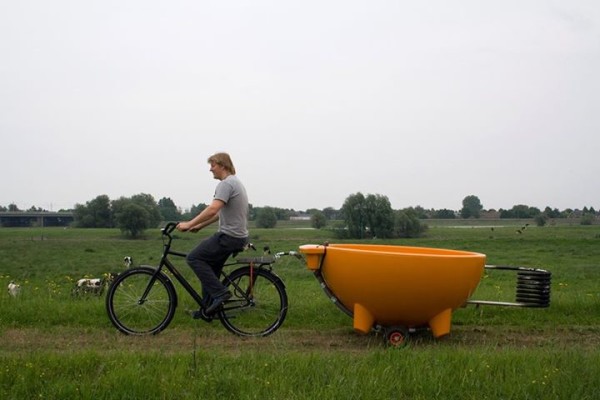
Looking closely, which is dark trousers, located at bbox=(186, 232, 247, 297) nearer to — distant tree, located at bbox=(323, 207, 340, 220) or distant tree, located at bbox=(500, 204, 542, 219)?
distant tree, located at bbox=(323, 207, 340, 220)

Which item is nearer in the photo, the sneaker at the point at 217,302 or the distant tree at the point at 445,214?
the sneaker at the point at 217,302

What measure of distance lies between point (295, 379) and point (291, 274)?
1830 centimetres

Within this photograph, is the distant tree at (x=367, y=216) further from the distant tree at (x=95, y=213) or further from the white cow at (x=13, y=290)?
the white cow at (x=13, y=290)

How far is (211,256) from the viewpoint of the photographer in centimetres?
678

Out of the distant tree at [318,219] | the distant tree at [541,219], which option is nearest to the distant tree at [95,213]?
the distant tree at [318,219]

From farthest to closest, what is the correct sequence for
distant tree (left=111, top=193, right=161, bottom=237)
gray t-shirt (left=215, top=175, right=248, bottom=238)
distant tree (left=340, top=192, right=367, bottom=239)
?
distant tree (left=111, top=193, right=161, bottom=237) → distant tree (left=340, top=192, right=367, bottom=239) → gray t-shirt (left=215, top=175, right=248, bottom=238)

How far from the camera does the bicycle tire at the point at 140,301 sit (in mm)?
6980

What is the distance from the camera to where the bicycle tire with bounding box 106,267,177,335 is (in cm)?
698

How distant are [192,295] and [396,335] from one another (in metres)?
2.30

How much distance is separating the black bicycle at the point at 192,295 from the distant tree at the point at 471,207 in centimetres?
9733

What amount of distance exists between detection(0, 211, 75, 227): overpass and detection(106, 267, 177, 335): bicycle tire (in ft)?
286

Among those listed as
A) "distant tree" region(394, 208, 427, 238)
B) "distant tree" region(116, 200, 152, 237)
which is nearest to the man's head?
"distant tree" region(394, 208, 427, 238)

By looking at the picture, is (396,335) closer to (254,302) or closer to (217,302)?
(254,302)

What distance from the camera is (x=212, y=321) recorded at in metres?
7.34
